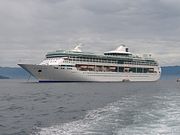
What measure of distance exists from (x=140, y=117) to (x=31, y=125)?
27.1ft

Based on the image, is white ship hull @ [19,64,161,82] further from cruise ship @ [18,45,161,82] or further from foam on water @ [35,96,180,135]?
foam on water @ [35,96,180,135]

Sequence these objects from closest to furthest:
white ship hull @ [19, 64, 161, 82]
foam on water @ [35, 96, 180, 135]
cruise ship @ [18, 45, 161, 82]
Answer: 1. foam on water @ [35, 96, 180, 135]
2. white ship hull @ [19, 64, 161, 82]
3. cruise ship @ [18, 45, 161, 82]

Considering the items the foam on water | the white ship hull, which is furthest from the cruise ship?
the foam on water

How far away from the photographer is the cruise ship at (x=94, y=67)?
4532 inches

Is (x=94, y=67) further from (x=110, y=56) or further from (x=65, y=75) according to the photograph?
(x=65, y=75)

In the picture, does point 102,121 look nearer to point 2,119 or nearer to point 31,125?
point 31,125

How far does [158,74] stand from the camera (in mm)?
160750

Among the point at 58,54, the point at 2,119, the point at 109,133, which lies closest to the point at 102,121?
the point at 109,133

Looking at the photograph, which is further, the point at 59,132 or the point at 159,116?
the point at 159,116

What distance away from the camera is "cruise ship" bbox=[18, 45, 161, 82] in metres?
115

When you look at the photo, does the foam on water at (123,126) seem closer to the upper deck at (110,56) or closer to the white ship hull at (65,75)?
the white ship hull at (65,75)

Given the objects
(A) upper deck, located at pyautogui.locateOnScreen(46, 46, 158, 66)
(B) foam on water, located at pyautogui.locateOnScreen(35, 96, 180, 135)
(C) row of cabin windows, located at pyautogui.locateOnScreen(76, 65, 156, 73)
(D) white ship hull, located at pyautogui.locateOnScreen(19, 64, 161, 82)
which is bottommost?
(B) foam on water, located at pyautogui.locateOnScreen(35, 96, 180, 135)

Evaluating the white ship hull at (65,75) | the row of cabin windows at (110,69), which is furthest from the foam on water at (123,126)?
the row of cabin windows at (110,69)

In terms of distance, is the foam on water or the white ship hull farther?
the white ship hull
